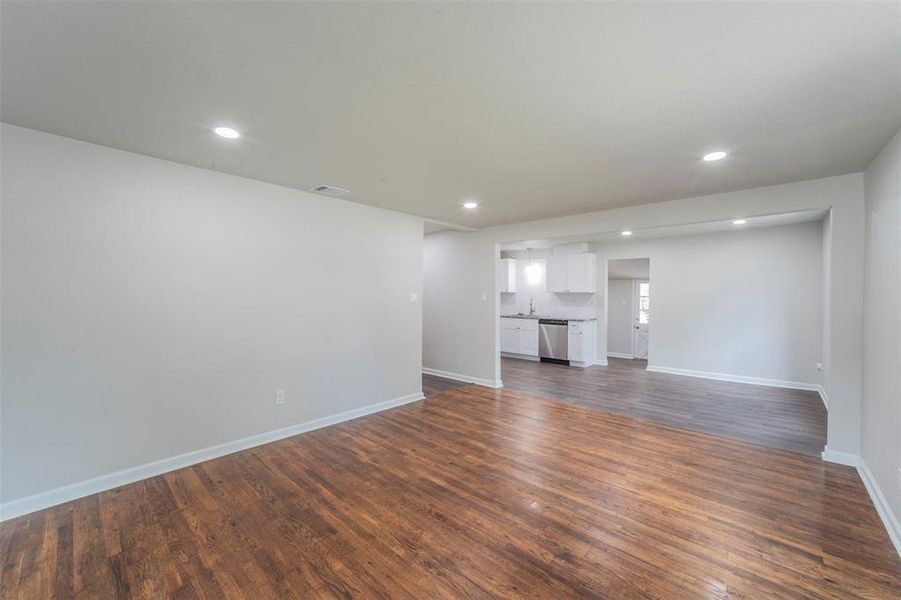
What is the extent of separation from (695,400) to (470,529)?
4.14 meters

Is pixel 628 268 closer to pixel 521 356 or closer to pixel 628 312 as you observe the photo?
pixel 628 312

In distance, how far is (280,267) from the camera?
11.8 ft

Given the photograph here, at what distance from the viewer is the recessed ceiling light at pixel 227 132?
2.31 meters

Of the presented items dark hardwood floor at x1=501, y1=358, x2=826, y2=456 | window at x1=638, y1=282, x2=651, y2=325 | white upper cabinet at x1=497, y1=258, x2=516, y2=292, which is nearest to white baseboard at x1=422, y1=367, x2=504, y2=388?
dark hardwood floor at x1=501, y1=358, x2=826, y2=456

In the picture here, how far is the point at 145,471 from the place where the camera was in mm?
2781

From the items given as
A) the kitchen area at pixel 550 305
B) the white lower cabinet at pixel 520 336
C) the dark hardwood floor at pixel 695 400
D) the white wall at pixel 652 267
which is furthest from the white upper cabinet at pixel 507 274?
the white wall at pixel 652 267

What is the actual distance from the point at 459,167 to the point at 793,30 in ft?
6.53

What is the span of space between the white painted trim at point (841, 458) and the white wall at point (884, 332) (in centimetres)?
13

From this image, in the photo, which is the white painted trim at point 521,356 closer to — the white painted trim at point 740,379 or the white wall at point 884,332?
the white painted trim at point 740,379

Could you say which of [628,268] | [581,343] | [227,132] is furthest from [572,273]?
[227,132]

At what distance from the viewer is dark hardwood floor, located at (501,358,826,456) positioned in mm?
3746

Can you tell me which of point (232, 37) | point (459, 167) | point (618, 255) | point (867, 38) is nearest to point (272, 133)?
point (232, 37)

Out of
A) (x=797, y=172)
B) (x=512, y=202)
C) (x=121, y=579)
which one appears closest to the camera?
(x=121, y=579)

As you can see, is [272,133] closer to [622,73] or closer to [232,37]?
[232,37]
